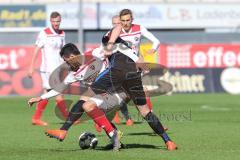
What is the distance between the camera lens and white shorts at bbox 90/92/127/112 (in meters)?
10.9

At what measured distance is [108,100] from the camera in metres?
11.2

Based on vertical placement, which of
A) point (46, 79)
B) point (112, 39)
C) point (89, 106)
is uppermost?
point (112, 39)

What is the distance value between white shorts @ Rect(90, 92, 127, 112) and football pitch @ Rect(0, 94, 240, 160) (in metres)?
0.66

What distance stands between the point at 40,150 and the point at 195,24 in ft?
121

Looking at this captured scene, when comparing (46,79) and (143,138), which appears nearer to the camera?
(143,138)

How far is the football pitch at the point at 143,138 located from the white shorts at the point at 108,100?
660mm

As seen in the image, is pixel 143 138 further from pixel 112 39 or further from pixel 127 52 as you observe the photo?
pixel 112 39

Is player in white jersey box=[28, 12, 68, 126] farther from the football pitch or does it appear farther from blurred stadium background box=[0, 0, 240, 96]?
blurred stadium background box=[0, 0, 240, 96]

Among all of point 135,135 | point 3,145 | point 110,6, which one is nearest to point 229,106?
point 135,135

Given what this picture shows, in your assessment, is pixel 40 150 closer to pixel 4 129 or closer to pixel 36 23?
pixel 4 129

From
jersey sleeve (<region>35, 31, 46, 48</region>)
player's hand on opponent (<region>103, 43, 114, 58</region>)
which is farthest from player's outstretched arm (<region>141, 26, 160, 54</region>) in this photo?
jersey sleeve (<region>35, 31, 46, 48</region>)

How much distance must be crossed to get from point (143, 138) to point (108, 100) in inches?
76.1

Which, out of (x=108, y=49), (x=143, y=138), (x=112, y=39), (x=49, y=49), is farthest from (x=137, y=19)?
(x=112, y=39)

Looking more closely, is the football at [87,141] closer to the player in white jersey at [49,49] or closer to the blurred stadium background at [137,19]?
the player in white jersey at [49,49]
